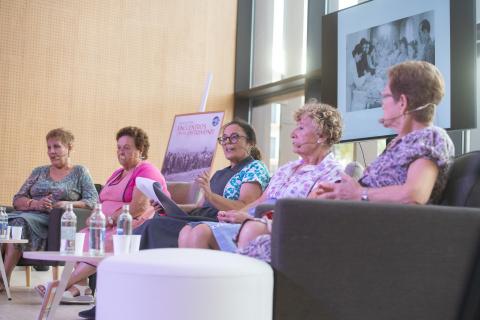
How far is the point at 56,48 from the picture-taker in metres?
6.89

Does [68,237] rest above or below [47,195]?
below

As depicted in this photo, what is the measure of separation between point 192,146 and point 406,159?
302 cm

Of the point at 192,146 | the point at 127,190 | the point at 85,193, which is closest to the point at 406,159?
the point at 127,190

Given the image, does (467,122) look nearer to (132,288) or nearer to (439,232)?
(439,232)

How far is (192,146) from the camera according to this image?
16.5ft

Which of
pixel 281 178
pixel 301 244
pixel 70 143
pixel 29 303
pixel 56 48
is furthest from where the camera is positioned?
pixel 56 48

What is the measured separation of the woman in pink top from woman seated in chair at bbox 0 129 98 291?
480mm

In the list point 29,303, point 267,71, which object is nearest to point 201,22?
point 267,71

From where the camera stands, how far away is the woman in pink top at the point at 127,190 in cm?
416

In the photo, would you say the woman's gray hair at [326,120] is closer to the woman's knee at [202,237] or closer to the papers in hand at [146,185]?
the woman's knee at [202,237]

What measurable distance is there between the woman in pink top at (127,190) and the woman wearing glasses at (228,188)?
41 centimetres

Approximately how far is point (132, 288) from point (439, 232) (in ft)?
3.09

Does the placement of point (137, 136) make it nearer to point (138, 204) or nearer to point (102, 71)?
point (138, 204)

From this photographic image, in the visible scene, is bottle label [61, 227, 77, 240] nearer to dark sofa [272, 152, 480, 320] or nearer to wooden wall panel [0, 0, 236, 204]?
dark sofa [272, 152, 480, 320]
